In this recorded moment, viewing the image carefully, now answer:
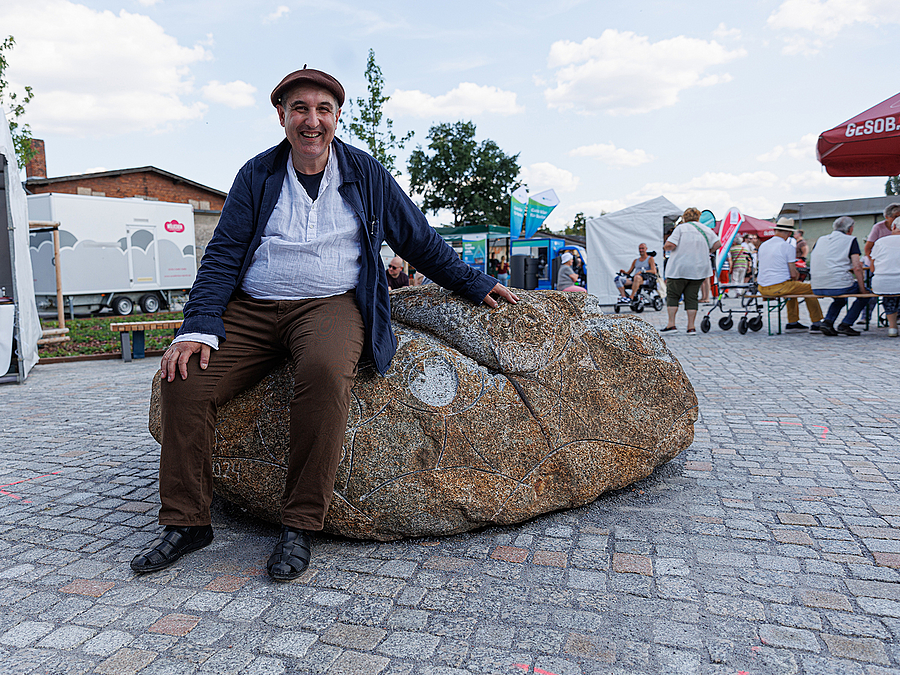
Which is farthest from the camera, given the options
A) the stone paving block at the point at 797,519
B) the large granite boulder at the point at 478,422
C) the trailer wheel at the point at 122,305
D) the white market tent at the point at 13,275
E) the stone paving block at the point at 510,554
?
the trailer wheel at the point at 122,305

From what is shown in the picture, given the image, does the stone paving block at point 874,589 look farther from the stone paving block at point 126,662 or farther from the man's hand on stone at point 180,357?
the man's hand on stone at point 180,357

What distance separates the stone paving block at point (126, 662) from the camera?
190 cm

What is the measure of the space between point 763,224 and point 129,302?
75.8 ft

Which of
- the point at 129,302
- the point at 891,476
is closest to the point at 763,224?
the point at 129,302

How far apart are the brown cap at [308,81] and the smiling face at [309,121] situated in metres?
0.02

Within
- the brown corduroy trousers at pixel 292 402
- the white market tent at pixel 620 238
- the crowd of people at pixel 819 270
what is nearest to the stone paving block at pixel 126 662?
the brown corduroy trousers at pixel 292 402

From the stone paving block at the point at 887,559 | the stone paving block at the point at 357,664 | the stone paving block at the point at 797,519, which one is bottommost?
the stone paving block at the point at 797,519

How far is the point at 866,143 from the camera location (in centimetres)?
803

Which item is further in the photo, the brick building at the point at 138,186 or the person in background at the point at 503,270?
the brick building at the point at 138,186

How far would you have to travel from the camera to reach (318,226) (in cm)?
289

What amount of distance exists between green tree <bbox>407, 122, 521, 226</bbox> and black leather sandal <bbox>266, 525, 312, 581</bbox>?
53261mm

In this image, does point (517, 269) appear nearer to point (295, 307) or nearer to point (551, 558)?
point (295, 307)

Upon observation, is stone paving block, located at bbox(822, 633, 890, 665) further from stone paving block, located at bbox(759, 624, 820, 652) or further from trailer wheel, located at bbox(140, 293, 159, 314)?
trailer wheel, located at bbox(140, 293, 159, 314)

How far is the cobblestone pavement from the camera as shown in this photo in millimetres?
1953
